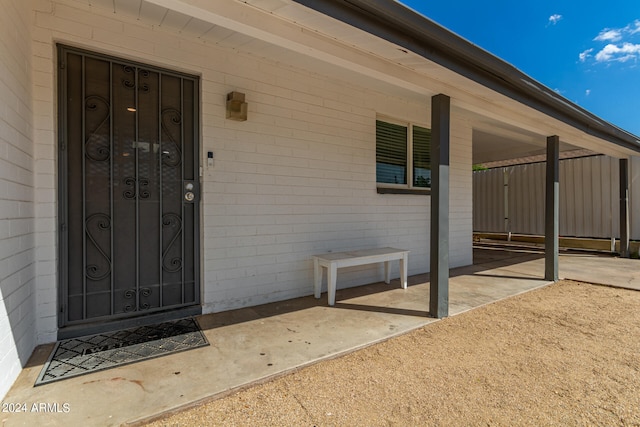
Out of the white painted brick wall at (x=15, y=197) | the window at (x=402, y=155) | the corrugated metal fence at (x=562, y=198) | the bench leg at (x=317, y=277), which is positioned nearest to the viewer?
the white painted brick wall at (x=15, y=197)

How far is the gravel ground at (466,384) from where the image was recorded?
5.59 feet

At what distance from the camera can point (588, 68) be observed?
46.4 feet

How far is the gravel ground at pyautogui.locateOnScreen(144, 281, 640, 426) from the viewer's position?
1.70 m

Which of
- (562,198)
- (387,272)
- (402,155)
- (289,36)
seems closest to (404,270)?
(387,272)

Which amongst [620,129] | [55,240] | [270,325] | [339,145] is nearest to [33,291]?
[55,240]

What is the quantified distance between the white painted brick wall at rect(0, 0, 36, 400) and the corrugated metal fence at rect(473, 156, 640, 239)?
1054cm

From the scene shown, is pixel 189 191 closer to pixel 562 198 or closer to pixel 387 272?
pixel 387 272

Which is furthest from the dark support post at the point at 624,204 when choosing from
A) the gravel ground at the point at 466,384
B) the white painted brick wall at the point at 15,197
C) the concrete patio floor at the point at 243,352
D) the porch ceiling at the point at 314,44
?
the white painted brick wall at the point at 15,197

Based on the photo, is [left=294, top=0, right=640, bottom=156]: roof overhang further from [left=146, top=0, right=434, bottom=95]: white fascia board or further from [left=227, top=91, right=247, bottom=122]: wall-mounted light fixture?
[left=227, top=91, right=247, bottom=122]: wall-mounted light fixture

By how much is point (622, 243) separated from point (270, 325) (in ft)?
27.5

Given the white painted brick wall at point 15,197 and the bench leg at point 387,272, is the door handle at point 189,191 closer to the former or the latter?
the white painted brick wall at point 15,197

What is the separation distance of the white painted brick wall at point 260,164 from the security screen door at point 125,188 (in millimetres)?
114

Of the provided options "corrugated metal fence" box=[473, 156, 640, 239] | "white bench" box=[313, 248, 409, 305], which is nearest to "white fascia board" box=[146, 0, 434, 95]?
"white bench" box=[313, 248, 409, 305]

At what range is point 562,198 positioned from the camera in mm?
8672
